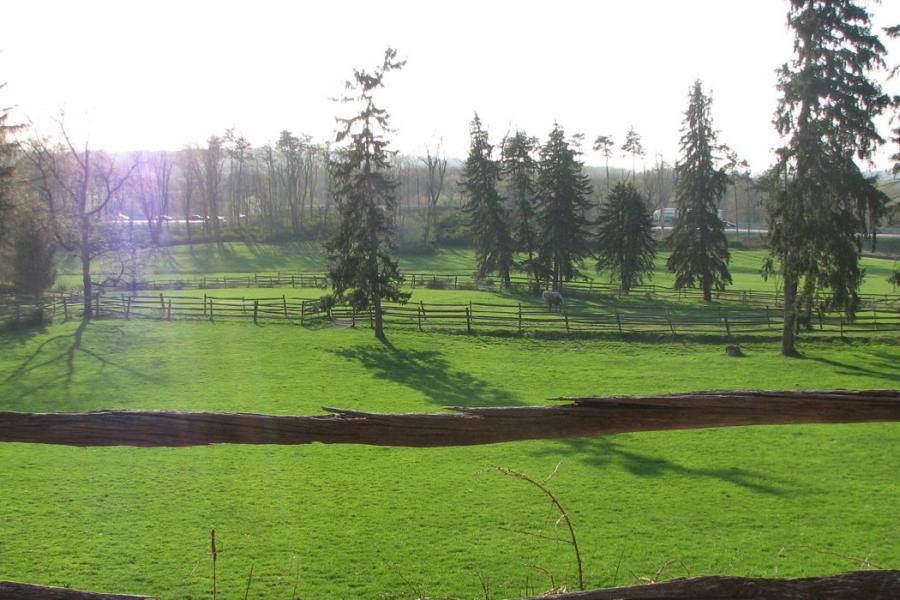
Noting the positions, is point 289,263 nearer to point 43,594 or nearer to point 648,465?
point 648,465

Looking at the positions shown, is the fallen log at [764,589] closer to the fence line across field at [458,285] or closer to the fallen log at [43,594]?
the fallen log at [43,594]

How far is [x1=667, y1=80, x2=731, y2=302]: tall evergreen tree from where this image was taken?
55875 mm

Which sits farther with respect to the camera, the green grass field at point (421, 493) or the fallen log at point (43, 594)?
the green grass field at point (421, 493)

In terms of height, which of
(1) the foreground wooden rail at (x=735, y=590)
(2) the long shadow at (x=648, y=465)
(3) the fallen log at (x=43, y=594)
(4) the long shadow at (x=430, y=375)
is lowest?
(2) the long shadow at (x=648, y=465)

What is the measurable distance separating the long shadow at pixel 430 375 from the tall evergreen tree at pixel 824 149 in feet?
46.1

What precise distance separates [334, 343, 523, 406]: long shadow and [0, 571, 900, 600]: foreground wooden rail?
22.4 metres

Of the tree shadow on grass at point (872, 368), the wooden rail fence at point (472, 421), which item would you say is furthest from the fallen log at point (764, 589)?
the tree shadow on grass at point (872, 368)

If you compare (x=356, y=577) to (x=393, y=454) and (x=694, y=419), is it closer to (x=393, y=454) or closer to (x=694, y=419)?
(x=393, y=454)

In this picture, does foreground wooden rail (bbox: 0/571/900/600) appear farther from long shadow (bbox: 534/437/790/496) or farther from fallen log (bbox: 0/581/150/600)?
long shadow (bbox: 534/437/790/496)

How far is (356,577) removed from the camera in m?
11.4

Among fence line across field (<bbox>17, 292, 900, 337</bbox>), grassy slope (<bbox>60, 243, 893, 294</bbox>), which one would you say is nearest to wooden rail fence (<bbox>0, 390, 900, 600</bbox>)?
fence line across field (<bbox>17, 292, 900, 337</bbox>)

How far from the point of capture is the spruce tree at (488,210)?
206 ft

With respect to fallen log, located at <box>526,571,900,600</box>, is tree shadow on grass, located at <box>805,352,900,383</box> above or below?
below

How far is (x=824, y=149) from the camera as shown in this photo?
96.8 ft
